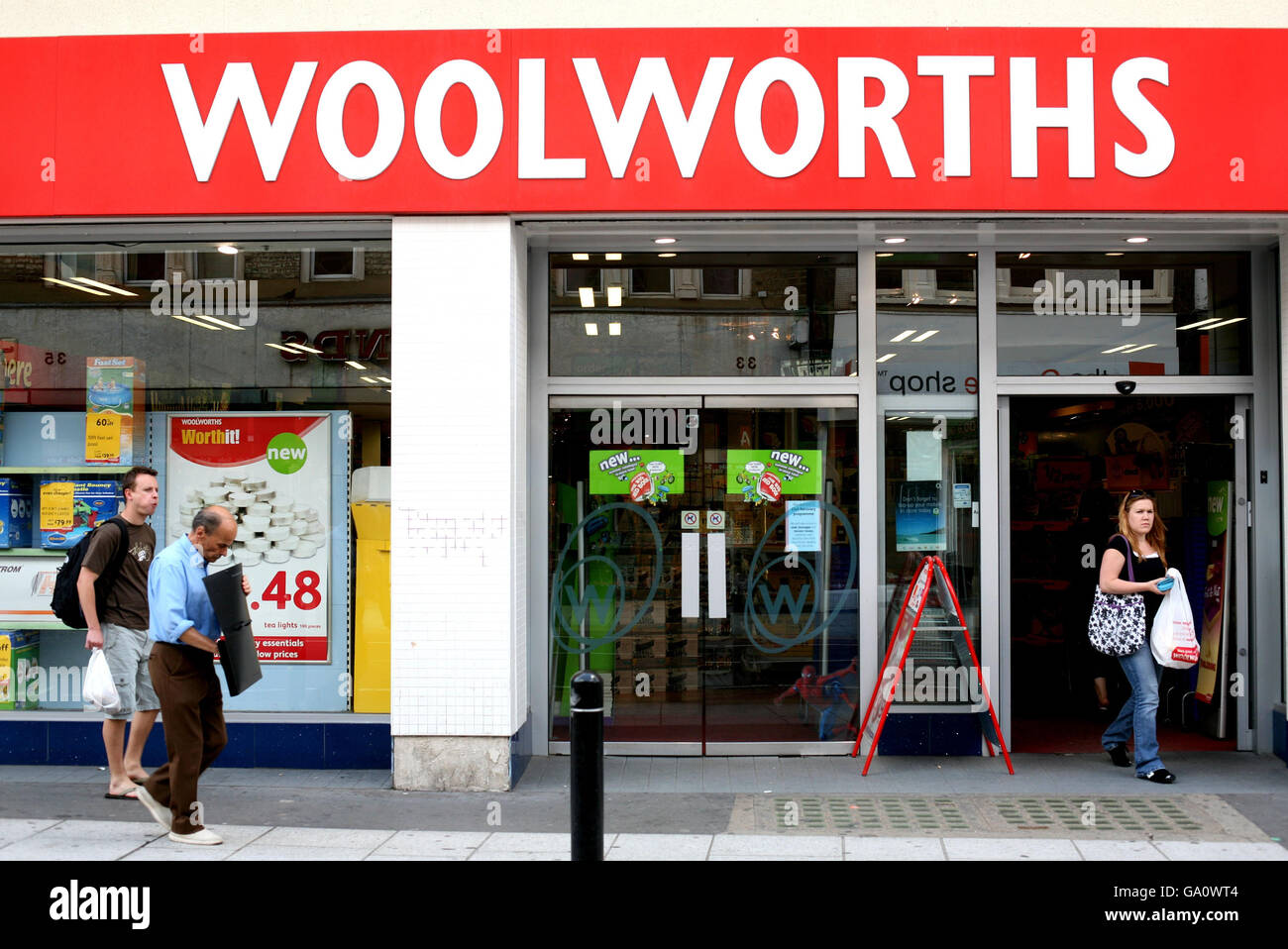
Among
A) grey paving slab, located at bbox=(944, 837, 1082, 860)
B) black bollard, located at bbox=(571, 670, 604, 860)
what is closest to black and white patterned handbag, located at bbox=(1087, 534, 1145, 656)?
grey paving slab, located at bbox=(944, 837, 1082, 860)

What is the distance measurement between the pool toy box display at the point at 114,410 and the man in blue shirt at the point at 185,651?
257cm

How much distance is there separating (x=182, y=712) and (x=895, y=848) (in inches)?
137

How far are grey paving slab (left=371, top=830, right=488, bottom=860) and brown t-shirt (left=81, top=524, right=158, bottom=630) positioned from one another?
2104 millimetres

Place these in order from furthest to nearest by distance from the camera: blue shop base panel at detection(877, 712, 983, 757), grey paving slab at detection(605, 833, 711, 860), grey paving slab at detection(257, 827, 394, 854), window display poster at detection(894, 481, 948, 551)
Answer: window display poster at detection(894, 481, 948, 551) → blue shop base panel at detection(877, 712, 983, 757) → grey paving slab at detection(257, 827, 394, 854) → grey paving slab at detection(605, 833, 711, 860)

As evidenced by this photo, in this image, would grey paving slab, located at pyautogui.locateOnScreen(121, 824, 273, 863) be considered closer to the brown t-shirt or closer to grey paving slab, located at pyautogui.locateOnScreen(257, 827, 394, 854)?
grey paving slab, located at pyautogui.locateOnScreen(257, 827, 394, 854)

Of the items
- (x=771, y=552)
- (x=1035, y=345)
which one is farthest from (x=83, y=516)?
(x=1035, y=345)

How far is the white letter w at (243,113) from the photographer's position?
267 inches

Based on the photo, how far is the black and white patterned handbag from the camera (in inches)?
271

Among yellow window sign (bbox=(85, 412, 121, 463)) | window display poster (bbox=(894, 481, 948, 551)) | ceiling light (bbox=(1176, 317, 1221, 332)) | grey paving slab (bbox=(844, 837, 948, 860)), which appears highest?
ceiling light (bbox=(1176, 317, 1221, 332))

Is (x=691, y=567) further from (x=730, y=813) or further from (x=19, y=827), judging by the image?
(x=19, y=827)

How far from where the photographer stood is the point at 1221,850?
5.52m

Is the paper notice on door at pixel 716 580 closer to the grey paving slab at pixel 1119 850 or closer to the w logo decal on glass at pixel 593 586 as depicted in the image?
the w logo decal on glass at pixel 593 586

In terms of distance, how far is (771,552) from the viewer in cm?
771

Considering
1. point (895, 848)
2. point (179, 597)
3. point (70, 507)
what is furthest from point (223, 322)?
point (895, 848)
